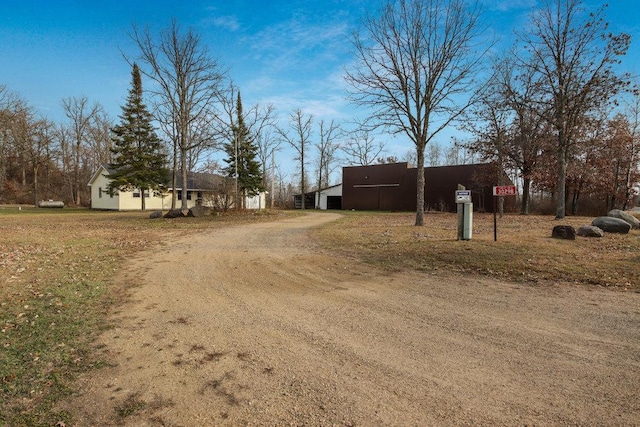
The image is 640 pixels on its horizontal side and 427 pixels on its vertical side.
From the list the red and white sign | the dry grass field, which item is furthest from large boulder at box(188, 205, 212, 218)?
the red and white sign

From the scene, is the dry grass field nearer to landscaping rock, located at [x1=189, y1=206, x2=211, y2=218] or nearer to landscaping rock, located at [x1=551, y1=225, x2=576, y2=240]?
landscaping rock, located at [x1=551, y1=225, x2=576, y2=240]

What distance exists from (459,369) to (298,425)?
1.59 meters

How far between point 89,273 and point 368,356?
20.1 feet

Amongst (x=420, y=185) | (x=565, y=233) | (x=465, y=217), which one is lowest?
(x=565, y=233)

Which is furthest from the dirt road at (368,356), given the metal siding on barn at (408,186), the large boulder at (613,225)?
the metal siding on barn at (408,186)

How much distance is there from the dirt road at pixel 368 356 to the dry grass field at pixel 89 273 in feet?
1.14

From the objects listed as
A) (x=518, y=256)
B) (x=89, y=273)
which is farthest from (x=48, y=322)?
(x=518, y=256)

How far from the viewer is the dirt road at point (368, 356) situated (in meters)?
2.49

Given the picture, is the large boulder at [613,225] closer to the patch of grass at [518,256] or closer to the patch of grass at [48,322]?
the patch of grass at [518,256]

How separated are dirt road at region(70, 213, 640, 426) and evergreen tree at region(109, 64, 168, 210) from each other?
1166 inches

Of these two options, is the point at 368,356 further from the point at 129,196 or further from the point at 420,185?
the point at 129,196

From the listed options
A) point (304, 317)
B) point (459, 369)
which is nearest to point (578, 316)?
point (459, 369)

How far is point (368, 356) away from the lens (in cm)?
334

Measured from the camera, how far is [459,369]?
3.09m
